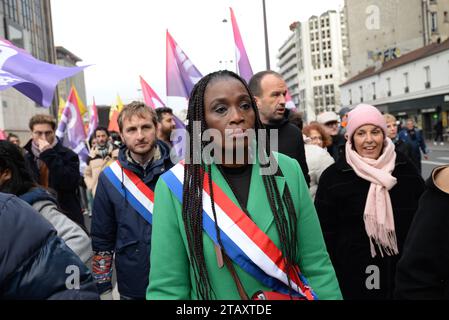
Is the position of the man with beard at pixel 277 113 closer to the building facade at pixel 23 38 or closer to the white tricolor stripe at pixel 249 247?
the white tricolor stripe at pixel 249 247

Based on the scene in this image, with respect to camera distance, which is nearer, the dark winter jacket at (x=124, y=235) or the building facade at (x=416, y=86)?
the dark winter jacket at (x=124, y=235)

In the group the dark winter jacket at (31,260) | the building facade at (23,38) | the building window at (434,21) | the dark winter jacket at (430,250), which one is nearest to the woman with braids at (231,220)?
the dark winter jacket at (430,250)

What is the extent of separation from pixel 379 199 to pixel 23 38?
4523 cm

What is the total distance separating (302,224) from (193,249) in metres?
0.46

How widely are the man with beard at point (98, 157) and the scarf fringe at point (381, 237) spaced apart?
4.41 meters

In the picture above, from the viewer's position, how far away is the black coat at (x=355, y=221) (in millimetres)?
3225

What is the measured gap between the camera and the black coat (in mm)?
3225

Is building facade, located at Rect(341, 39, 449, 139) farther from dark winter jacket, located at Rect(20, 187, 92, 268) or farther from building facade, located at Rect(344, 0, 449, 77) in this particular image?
dark winter jacket, located at Rect(20, 187, 92, 268)

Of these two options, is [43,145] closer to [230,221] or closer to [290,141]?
[290,141]

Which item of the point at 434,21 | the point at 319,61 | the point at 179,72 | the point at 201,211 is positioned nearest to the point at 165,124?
the point at 179,72

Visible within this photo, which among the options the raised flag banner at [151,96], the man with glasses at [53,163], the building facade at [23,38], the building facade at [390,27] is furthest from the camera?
the building facade at [390,27]

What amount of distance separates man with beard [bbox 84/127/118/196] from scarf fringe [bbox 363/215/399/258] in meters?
4.41
